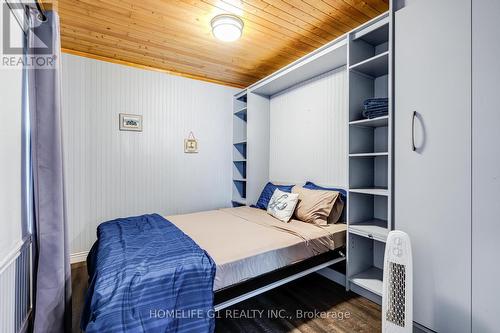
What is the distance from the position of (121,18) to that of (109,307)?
2.33 meters

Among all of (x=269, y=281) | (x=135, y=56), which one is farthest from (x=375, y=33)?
(x=135, y=56)

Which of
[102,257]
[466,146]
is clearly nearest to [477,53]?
[466,146]

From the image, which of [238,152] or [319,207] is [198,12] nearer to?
[319,207]

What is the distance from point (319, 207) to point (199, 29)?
7.03 ft

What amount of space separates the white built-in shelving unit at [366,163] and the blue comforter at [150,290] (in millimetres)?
1415

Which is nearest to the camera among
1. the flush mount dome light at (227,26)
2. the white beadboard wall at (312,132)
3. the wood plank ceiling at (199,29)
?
the wood plank ceiling at (199,29)

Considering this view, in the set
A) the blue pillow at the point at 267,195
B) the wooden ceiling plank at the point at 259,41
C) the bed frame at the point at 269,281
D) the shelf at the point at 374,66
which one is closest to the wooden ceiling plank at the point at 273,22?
the wooden ceiling plank at the point at 259,41

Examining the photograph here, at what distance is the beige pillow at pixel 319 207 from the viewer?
2452 mm

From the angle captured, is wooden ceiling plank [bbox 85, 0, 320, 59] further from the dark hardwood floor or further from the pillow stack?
the dark hardwood floor

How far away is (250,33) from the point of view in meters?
2.45

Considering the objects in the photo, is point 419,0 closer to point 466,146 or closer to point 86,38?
point 466,146

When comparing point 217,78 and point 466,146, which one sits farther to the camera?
point 217,78

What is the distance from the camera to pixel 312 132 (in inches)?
121

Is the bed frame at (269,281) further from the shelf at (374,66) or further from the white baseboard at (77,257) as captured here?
the white baseboard at (77,257)
